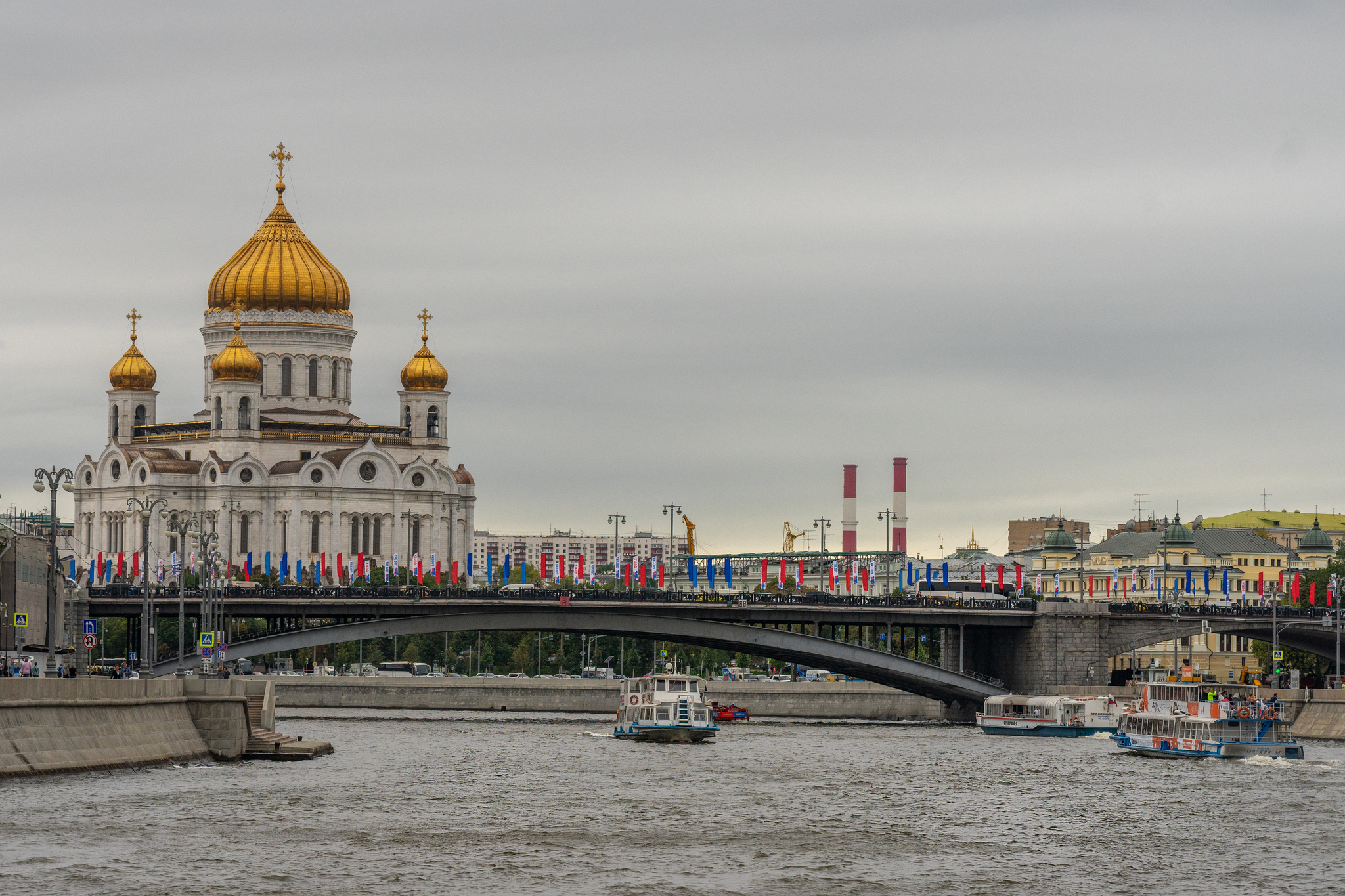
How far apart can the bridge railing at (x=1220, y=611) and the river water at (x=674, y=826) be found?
32412mm

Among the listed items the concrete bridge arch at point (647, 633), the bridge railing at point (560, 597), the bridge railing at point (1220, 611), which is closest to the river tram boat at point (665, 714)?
the concrete bridge arch at point (647, 633)

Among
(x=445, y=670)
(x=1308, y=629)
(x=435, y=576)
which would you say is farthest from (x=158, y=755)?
(x=435, y=576)

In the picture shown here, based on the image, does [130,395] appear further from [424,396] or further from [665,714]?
[665,714]

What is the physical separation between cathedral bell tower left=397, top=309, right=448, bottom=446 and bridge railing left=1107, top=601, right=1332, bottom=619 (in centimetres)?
6411

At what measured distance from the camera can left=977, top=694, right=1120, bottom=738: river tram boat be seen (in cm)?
9344

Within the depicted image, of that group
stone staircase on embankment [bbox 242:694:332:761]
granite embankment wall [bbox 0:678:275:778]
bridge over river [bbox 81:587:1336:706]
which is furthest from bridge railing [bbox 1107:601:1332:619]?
granite embankment wall [bbox 0:678:275:778]

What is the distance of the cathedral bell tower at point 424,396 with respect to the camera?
6417 inches

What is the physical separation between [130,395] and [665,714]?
8797cm

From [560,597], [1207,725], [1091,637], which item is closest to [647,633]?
[560,597]

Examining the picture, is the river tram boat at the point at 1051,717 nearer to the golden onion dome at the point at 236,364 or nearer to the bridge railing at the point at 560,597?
the bridge railing at the point at 560,597

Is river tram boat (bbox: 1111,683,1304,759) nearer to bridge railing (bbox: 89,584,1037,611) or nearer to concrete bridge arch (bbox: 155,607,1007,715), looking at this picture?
concrete bridge arch (bbox: 155,607,1007,715)

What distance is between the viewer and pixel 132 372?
163 metres

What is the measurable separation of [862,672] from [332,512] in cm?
5850

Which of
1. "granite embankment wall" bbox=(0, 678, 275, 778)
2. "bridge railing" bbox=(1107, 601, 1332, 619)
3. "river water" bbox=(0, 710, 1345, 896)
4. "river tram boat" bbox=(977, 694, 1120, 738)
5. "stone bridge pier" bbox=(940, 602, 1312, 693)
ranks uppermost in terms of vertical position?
"bridge railing" bbox=(1107, 601, 1332, 619)
